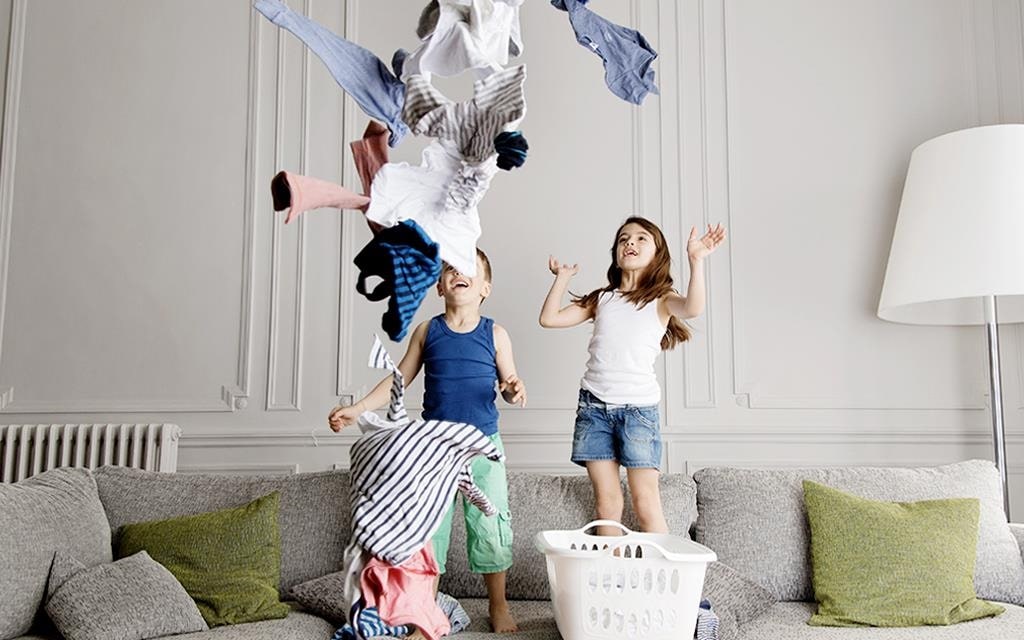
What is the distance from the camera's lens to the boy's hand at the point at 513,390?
207 centimetres

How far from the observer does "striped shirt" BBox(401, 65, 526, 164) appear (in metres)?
0.78

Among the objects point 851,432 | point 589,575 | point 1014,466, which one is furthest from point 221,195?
point 1014,466

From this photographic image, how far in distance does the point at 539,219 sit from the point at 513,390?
107 cm

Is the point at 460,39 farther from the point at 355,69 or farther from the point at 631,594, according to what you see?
the point at 631,594

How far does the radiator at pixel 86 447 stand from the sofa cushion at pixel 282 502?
64cm

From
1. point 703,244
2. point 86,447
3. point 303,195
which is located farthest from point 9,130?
point 303,195

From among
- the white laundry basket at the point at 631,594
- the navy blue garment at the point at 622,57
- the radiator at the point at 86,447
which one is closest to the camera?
the navy blue garment at the point at 622,57

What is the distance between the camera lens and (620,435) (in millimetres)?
2262

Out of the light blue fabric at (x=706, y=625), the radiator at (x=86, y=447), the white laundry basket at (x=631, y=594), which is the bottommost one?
the light blue fabric at (x=706, y=625)

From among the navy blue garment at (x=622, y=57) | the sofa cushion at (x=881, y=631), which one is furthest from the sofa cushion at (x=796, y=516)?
the navy blue garment at (x=622, y=57)

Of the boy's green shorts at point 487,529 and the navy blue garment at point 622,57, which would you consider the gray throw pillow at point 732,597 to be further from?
the navy blue garment at point 622,57

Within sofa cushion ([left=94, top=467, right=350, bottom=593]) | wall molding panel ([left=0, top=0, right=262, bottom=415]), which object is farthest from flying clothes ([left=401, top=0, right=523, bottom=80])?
wall molding panel ([left=0, top=0, right=262, bottom=415])

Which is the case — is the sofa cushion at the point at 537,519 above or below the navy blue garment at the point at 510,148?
below

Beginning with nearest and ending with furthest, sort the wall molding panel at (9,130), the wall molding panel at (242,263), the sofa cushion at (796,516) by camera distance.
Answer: the sofa cushion at (796,516) → the wall molding panel at (242,263) → the wall molding panel at (9,130)
